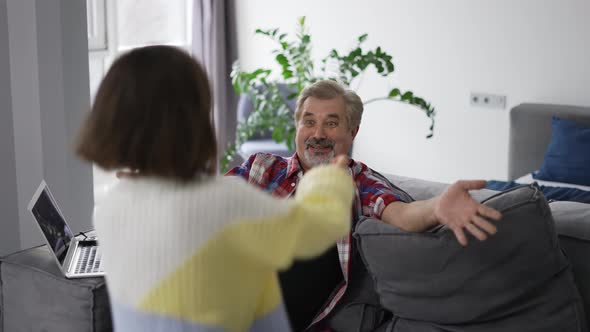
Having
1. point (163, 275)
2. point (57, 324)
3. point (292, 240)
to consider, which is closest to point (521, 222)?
point (292, 240)

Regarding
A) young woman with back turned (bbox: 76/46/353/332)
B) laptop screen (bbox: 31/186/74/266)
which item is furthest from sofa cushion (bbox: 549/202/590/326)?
laptop screen (bbox: 31/186/74/266)

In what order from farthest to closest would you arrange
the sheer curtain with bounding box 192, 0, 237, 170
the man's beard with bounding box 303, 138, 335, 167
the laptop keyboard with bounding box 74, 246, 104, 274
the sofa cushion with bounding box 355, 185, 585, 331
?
the sheer curtain with bounding box 192, 0, 237, 170
the man's beard with bounding box 303, 138, 335, 167
the laptop keyboard with bounding box 74, 246, 104, 274
the sofa cushion with bounding box 355, 185, 585, 331

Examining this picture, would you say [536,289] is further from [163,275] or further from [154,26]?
[154,26]

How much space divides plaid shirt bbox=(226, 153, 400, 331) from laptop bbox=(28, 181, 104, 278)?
518 mm

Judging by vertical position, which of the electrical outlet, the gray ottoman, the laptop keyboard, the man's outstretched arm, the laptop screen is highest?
the electrical outlet

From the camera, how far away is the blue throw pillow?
12.6 feet

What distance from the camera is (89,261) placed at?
218 centimetres

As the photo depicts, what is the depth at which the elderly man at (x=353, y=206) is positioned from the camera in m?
1.73

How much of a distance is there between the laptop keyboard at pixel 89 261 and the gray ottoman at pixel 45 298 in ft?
0.18

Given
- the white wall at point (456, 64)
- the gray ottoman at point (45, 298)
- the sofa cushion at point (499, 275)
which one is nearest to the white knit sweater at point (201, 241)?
the sofa cushion at point (499, 275)

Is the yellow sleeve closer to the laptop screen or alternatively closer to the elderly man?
the elderly man

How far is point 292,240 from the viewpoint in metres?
1.24

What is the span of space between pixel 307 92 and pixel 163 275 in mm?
1327

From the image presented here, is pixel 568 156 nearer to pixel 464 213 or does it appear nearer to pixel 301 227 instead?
pixel 464 213
